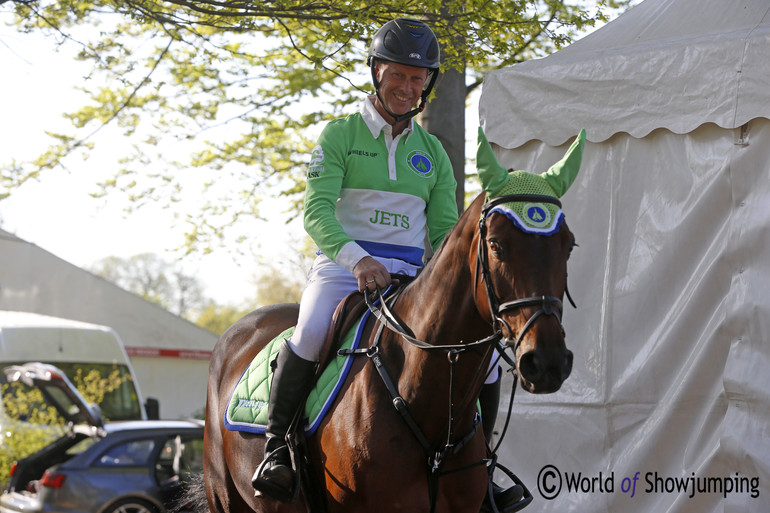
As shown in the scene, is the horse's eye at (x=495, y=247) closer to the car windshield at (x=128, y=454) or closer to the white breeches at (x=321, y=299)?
the white breeches at (x=321, y=299)

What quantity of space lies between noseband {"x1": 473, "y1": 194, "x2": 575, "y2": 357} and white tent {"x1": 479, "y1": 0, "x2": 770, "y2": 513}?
2485 millimetres

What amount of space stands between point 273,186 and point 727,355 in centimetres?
882

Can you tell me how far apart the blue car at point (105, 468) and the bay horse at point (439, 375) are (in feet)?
21.1

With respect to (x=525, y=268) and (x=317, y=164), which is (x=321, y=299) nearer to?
(x=317, y=164)

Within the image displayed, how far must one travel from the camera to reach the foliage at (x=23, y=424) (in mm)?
13352

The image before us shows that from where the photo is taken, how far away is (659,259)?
5.71 m

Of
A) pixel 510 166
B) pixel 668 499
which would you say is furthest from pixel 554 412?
pixel 510 166

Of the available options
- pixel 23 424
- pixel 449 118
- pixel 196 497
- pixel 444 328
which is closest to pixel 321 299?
pixel 444 328

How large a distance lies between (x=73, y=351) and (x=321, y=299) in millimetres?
12827

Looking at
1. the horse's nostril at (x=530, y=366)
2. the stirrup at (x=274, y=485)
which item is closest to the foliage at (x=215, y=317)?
the stirrup at (x=274, y=485)

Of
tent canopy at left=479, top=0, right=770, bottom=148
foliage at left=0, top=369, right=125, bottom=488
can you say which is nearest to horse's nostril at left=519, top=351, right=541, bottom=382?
tent canopy at left=479, top=0, right=770, bottom=148

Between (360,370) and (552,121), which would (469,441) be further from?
(552,121)

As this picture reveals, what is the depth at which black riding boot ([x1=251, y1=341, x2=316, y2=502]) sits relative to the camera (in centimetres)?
410

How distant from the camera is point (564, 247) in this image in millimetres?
3213
